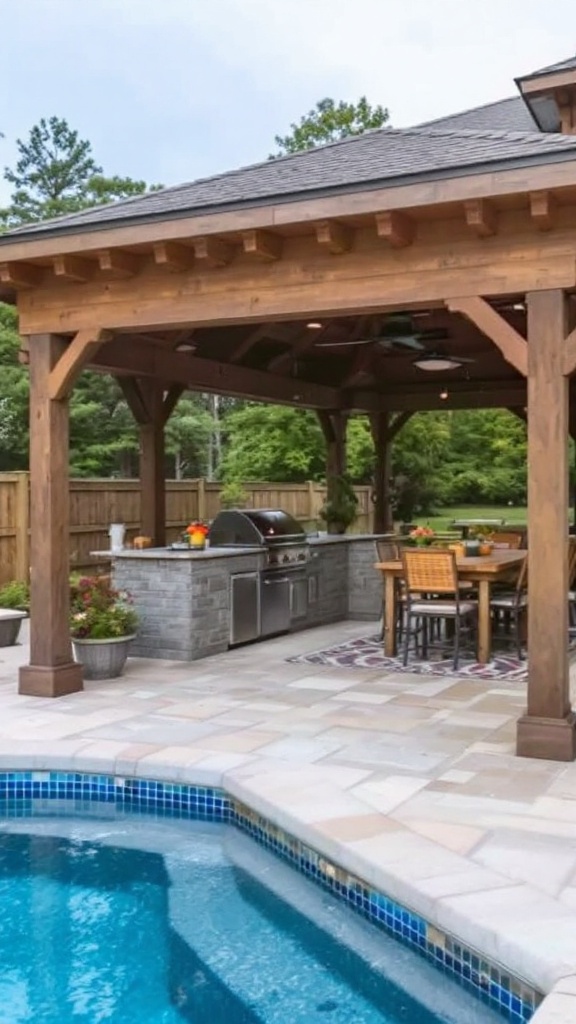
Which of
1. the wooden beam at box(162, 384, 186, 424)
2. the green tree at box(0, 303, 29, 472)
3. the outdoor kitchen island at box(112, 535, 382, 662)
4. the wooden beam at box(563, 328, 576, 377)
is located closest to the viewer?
the wooden beam at box(563, 328, 576, 377)

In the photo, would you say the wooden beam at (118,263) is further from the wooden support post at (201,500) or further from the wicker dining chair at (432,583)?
the wooden support post at (201,500)

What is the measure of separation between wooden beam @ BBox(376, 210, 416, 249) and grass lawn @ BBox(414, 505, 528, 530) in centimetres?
1420

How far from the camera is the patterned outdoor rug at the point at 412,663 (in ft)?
23.8

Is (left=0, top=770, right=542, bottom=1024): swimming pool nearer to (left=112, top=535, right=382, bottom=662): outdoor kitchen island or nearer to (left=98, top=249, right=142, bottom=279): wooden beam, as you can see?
(left=98, top=249, right=142, bottom=279): wooden beam

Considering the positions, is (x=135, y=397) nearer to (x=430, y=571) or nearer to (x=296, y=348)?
(x=296, y=348)

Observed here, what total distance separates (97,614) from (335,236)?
3.39m

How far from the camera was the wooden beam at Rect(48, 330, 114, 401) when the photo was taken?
630 cm

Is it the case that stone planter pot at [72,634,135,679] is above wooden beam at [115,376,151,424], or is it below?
below

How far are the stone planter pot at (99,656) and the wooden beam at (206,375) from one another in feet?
8.33

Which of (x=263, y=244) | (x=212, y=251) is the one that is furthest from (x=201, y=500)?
(x=263, y=244)

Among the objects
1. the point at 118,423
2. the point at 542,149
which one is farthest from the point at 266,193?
the point at 118,423

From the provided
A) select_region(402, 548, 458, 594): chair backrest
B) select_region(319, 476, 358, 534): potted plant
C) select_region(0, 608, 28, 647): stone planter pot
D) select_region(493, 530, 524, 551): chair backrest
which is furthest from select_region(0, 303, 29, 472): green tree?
select_region(402, 548, 458, 594): chair backrest

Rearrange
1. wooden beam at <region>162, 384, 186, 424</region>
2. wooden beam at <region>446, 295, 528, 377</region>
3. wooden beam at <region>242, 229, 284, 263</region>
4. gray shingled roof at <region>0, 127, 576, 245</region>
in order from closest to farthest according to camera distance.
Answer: gray shingled roof at <region>0, 127, 576, 245</region> → wooden beam at <region>446, 295, 528, 377</region> → wooden beam at <region>242, 229, 284, 263</region> → wooden beam at <region>162, 384, 186, 424</region>

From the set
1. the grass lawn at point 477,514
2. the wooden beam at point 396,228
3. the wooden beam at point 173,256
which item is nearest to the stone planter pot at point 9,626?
the wooden beam at point 173,256
